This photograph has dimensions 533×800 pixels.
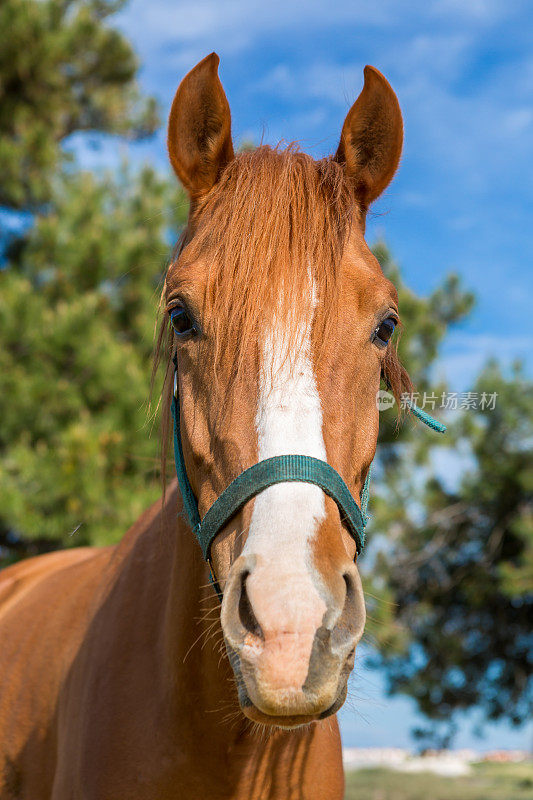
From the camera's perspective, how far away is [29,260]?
8578 millimetres

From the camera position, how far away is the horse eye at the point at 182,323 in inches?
67.8

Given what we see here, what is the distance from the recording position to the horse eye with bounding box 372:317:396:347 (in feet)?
5.70

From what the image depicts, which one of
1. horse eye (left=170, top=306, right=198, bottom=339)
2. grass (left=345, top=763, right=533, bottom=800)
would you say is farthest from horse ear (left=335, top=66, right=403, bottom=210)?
grass (left=345, top=763, right=533, bottom=800)

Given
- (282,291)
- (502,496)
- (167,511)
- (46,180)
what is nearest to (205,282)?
(282,291)

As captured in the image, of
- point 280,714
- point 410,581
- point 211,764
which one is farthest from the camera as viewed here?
point 410,581

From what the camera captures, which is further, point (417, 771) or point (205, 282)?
point (417, 771)

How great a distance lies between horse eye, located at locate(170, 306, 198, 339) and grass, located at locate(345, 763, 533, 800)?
6074 millimetres

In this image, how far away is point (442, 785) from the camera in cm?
713

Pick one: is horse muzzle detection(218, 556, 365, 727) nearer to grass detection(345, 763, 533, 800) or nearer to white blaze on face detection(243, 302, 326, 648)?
white blaze on face detection(243, 302, 326, 648)

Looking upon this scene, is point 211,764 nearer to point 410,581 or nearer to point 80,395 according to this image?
point 80,395

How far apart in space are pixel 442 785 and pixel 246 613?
7.05 meters

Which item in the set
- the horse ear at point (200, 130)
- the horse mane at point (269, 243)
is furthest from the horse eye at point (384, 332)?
the horse ear at point (200, 130)

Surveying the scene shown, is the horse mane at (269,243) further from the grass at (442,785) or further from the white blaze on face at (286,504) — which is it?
the grass at (442,785)

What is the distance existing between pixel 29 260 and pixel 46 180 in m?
1.16
